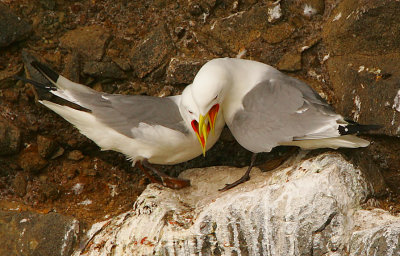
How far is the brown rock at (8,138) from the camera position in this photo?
4.14 meters

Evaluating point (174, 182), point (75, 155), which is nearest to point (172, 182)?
point (174, 182)

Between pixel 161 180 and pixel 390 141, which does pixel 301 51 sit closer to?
pixel 390 141

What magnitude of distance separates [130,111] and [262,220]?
1256 millimetres

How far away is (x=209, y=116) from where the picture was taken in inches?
140

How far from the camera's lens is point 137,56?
14.7 feet

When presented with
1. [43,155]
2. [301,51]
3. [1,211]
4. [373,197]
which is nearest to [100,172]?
[43,155]

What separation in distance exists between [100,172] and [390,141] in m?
2.17

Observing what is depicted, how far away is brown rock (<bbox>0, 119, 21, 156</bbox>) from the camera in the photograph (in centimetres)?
414

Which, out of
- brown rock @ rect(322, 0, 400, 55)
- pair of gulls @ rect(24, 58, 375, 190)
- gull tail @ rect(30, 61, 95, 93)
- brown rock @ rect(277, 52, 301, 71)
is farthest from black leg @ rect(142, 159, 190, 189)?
brown rock @ rect(322, 0, 400, 55)

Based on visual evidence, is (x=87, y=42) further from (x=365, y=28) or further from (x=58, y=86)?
(x=365, y=28)

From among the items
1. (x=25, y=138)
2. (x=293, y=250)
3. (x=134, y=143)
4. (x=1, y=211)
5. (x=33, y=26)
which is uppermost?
(x=33, y=26)

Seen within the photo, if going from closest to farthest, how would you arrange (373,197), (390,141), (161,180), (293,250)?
1. (293,250)
2. (373,197)
3. (390,141)
4. (161,180)

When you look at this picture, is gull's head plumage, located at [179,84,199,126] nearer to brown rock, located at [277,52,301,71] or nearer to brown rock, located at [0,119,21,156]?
brown rock, located at [277,52,301,71]

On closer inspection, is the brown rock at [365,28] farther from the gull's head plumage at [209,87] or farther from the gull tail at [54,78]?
the gull tail at [54,78]
